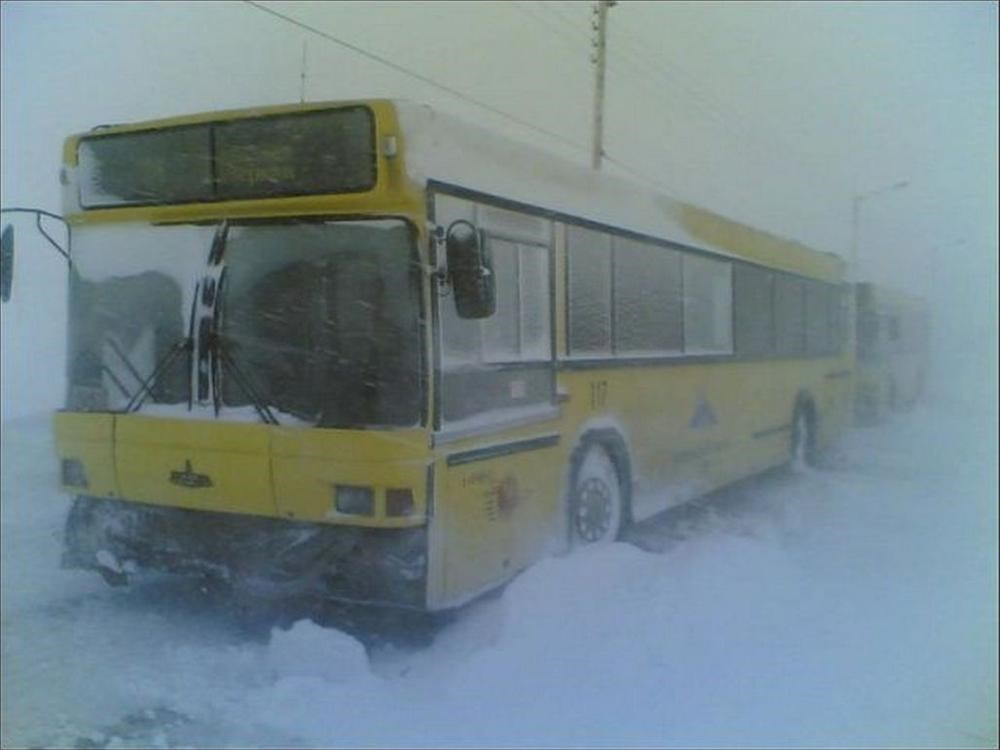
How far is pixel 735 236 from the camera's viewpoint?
2.24 metres

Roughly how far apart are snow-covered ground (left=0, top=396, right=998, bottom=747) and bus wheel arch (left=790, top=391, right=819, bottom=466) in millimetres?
54

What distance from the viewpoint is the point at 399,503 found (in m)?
1.79

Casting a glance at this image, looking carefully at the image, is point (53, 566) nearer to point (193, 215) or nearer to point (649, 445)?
point (193, 215)

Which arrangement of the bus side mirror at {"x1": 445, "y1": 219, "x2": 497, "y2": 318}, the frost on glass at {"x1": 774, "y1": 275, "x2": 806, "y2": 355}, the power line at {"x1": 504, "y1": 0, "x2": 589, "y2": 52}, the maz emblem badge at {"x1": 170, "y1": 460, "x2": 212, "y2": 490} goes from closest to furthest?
the bus side mirror at {"x1": 445, "y1": 219, "x2": 497, "y2": 318} < the maz emblem badge at {"x1": 170, "y1": 460, "x2": 212, "y2": 490} < the power line at {"x1": 504, "y1": 0, "x2": 589, "y2": 52} < the frost on glass at {"x1": 774, "y1": 275, "x2": 806, "y2": 355}

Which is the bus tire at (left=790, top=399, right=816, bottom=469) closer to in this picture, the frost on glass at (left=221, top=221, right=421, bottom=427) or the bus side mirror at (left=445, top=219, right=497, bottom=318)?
the bus side mirror at (left=445, top=219, right=497, bottom=318)

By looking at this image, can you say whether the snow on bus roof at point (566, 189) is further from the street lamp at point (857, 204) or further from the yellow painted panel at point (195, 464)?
the yellow painted panel at point (195, 464)

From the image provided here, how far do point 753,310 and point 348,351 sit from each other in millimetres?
1037

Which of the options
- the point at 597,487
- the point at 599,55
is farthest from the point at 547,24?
the point at 597,487

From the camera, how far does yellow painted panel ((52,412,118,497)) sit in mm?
1940

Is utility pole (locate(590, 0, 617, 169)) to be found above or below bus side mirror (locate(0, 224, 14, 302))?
above

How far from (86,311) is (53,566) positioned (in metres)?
0.61

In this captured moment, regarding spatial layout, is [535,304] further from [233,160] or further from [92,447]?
[92,447]

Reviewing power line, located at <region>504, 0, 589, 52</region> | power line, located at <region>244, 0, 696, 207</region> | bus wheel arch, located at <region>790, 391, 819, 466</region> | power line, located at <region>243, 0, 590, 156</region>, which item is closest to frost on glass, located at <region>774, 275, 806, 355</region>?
bus wheel arch, located at <region>790, 391, 819, 466</region>

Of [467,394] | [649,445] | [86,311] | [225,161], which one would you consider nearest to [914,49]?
[649,445]
